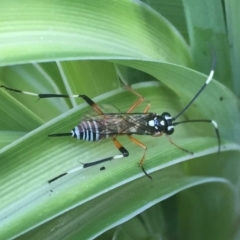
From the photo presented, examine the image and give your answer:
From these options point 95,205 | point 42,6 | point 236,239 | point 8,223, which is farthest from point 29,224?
point 236,239

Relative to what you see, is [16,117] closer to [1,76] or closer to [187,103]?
[1,76]

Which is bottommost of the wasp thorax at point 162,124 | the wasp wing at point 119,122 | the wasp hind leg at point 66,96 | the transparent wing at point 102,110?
the wasp thorax at point 162,124

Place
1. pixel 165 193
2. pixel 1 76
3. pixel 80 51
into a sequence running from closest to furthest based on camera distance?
pixel 80 51 → pixel 165 193 → pixel 1 76

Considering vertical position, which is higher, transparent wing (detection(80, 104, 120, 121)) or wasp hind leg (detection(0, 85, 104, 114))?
wasp hind leg (detection(0, 85, 104, 114))

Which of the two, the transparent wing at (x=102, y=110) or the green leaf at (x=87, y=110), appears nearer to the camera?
the green leaf at (x=87, y=110)

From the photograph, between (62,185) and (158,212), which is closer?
(62,185)
